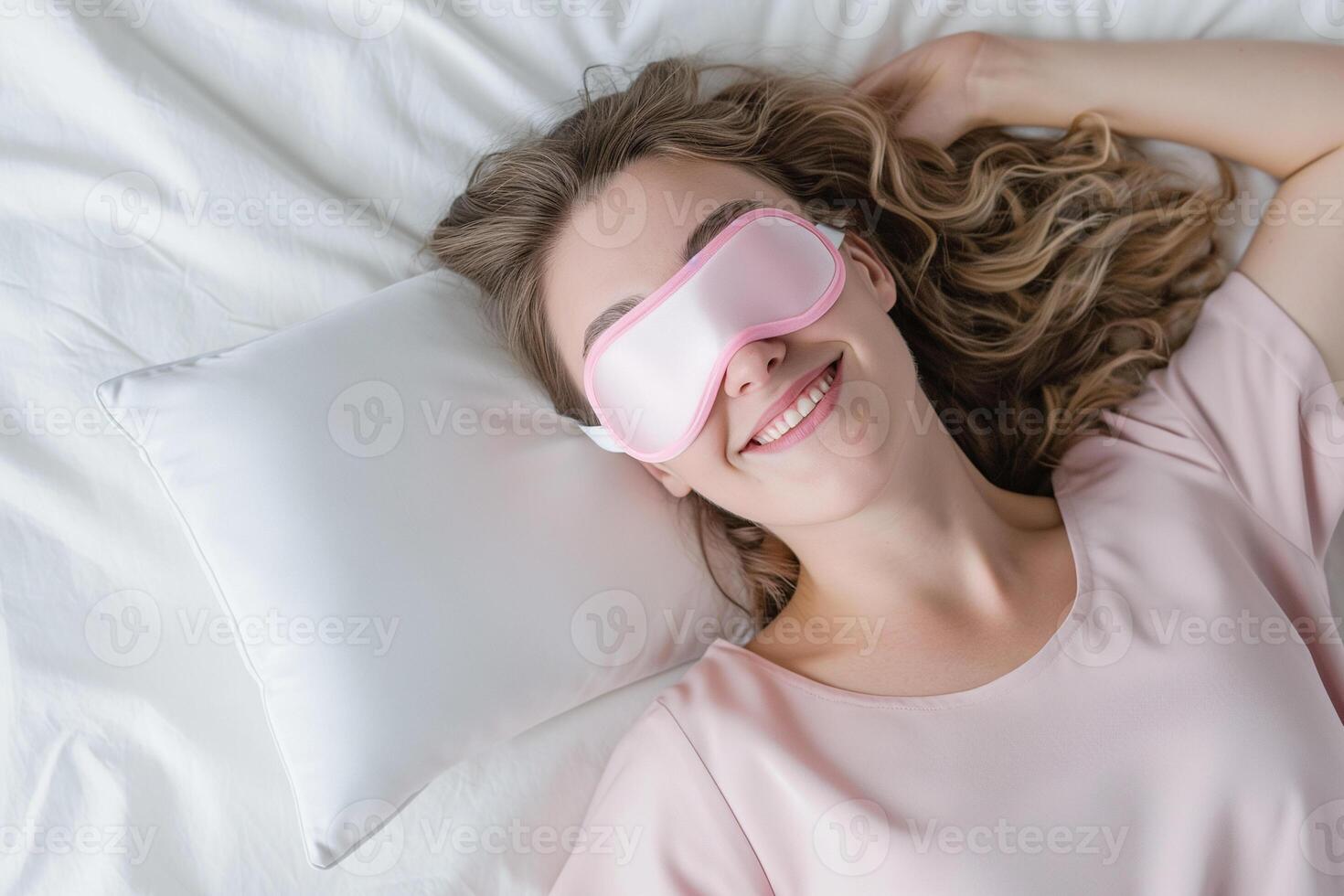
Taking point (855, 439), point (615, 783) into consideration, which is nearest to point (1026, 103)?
point (855, 439)

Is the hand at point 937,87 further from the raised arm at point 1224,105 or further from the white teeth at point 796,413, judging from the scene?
the white teeth at point 796,413

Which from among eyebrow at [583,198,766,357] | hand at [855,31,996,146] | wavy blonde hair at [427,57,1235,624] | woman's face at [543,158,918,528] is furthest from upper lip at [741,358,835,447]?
hand at [855,31,996,146]

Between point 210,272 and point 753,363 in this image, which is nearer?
point 753,363

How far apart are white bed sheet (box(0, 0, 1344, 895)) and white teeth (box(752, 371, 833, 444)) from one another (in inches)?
19.2

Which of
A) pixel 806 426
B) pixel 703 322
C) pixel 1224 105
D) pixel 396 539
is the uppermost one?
pixel 1224 105

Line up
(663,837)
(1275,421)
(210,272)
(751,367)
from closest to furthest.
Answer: (751,367) → (663,837) → (1275,421) → (210,272)

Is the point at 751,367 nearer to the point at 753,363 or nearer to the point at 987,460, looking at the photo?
the point at 753,363

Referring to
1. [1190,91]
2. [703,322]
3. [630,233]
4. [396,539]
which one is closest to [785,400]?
[703,322]

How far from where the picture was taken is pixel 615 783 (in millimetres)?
1339

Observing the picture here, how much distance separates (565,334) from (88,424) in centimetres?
70

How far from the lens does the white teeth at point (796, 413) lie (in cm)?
122

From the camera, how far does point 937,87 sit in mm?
1557

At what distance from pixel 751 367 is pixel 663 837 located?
58cm

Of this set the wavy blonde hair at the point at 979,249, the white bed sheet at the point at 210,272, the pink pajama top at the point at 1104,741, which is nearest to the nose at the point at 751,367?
the wavy blonde hair at the point at 979,249
